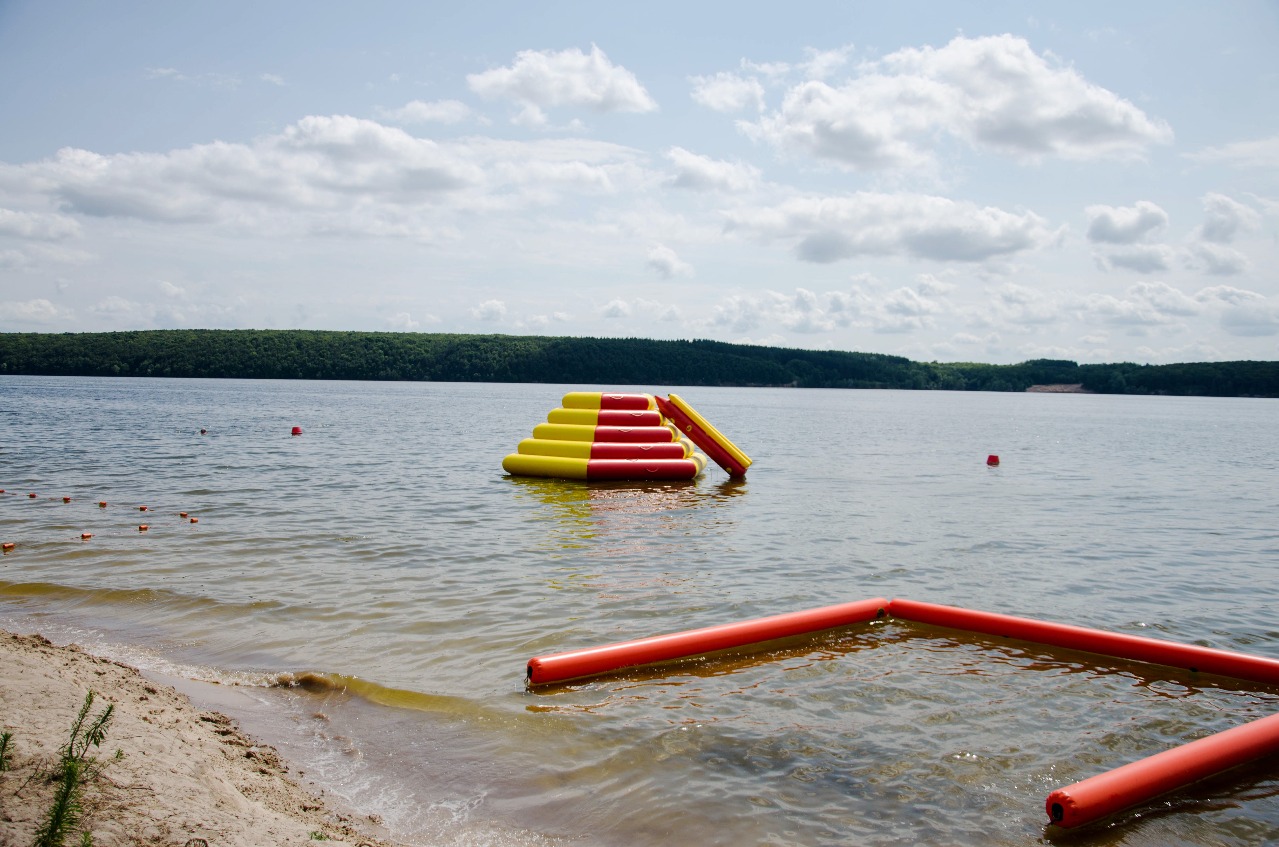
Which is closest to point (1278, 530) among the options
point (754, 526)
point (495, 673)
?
point (754, 526)

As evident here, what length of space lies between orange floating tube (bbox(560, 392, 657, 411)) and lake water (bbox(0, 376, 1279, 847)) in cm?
154

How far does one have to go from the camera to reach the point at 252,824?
3107mm

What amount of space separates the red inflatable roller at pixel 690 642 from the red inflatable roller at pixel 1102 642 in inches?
16.8

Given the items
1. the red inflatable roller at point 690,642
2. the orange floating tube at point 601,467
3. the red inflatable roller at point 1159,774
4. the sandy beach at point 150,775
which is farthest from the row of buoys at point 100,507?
the red inflatable roller at point 1159,774

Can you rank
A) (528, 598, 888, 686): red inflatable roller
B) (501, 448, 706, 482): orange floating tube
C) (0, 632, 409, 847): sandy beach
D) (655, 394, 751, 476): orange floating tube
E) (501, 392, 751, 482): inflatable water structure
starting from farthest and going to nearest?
(655, 394, 751, 476): orange floating tube → (501, 392, 751, 482): inflatable water structure → (501, 448, 706, 482): orange floating tube → (528, 598, 888, 686): red inflatable roller → (0, 632, 409, 847): sandy beach

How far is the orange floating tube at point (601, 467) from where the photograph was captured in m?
15.1

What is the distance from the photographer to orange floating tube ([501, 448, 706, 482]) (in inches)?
593

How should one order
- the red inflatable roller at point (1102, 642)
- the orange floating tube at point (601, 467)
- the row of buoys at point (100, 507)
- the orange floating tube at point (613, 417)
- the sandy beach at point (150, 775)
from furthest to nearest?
the orange floating tube at point (613, 417)
the orange floating tube at point (601, 467)
the row of buoys at point (100, 507)
the red inflatable roller at point (1102, 642)
the sandy beach at point (150, 775)

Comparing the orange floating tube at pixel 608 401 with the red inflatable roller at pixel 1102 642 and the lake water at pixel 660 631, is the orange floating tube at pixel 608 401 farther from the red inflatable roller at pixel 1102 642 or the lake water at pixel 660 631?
the red inflatable roller at pixel 1102 642

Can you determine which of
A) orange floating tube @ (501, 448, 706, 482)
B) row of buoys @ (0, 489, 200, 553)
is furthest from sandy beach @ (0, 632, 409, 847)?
orange floating tube @ (501, 448, 706, 482)

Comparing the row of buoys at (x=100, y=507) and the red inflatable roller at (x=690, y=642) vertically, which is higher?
the red inflatable roller at (x=690, y=642)

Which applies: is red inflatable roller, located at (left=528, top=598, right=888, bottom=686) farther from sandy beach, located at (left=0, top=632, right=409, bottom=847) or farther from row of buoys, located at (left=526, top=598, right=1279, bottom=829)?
sandy beach, located at (left=0, top=632, right=409, bottom=847)

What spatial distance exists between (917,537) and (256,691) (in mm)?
8499

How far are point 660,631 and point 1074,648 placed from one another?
9.72 feet
